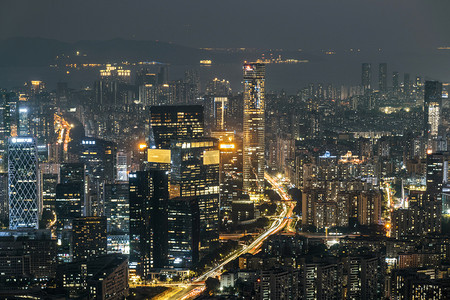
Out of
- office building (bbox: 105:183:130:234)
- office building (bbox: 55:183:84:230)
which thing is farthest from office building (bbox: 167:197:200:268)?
office building (bbox: 55:183:84:230)

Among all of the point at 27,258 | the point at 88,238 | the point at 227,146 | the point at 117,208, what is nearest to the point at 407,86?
the point at 227,146

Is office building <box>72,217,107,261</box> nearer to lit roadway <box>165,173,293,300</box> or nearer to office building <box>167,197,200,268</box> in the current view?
office building <box>167,197,200,268</box>

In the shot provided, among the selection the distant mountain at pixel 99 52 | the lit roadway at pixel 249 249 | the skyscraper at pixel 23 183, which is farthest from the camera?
the skyscraper at pixel 23 183

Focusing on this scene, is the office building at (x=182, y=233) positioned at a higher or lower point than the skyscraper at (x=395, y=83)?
lower

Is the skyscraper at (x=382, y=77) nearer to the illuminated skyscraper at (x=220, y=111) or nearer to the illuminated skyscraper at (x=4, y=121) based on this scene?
the illuminated skyscraper at (x=220, y=111)

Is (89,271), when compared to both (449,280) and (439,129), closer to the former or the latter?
(449,280)

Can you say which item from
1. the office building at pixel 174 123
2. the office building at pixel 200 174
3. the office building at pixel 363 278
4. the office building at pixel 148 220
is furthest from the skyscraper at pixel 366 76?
the office building at pixel 363 278
